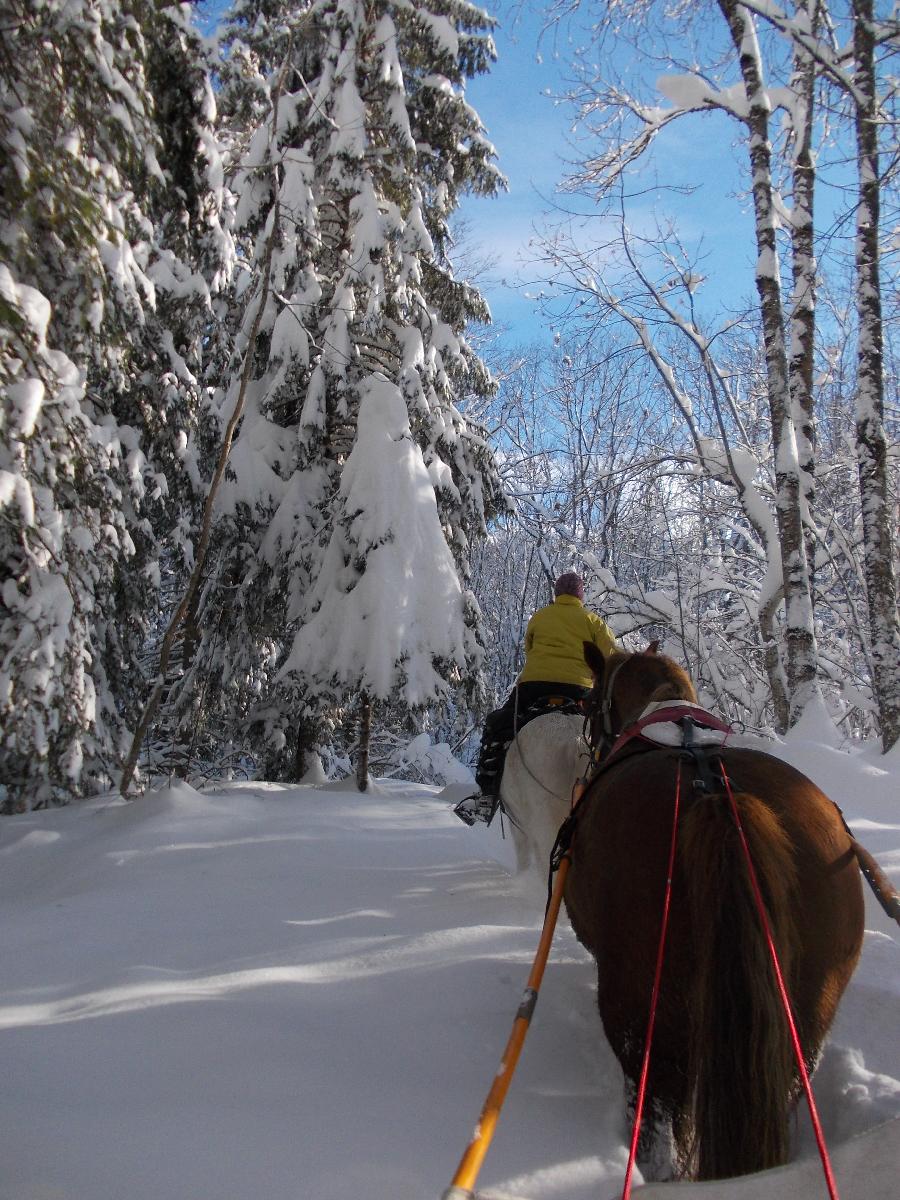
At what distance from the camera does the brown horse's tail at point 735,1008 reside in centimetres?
A: 196

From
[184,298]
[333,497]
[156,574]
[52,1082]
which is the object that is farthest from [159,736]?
[52,1082]

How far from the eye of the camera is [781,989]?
200cm

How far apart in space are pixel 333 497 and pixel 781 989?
29.8 feet

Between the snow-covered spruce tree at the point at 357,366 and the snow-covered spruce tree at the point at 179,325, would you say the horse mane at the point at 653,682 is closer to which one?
the snow-covered spruce tree at the point at 357,366

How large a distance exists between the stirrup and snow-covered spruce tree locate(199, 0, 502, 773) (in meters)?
2.59

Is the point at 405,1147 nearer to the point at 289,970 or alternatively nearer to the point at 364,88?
the point at 289,970

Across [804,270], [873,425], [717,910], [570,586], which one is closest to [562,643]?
[570,586]

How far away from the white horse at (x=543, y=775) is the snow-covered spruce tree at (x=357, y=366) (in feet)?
11.8

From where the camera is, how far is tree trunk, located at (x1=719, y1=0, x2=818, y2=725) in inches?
325

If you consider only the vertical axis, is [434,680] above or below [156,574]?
below

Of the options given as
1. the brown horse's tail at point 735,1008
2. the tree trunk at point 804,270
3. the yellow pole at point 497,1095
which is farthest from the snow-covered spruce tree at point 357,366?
the brown horse's tail at point 735,1008

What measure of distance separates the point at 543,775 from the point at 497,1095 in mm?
3469

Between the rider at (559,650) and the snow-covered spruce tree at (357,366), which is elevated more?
the snow-covered spruce tree at (357,366)

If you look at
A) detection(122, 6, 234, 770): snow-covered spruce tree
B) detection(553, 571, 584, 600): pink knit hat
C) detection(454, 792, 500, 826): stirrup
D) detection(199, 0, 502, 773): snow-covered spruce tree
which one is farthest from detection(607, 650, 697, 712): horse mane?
detection(122, 6, 234, 770): snow-covered spruce tree
